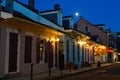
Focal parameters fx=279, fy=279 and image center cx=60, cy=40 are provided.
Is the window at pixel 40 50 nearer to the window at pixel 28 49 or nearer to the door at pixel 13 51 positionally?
the window at pixel 28 49

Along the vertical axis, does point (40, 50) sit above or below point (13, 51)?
above

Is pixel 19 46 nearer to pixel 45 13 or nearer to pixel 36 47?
pixel 36 47

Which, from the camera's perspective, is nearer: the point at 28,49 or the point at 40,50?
the point at 28,49

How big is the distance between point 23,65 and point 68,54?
13.5 m

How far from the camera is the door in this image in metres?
18.7

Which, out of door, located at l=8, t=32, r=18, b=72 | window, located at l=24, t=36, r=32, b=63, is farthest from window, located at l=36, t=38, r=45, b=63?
door, located at l=8, t=32, r=18, b=72

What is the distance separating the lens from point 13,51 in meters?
19.0

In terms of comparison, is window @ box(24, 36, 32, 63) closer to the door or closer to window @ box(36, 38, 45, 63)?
window @ box(36, 38, 45, 63)

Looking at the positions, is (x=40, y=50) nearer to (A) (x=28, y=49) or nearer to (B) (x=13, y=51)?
(A) (x=28, y=49)

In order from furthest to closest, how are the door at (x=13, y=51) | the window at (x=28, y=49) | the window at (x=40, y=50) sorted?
the window at (x=40, y=50) → the window at (x=28, y=49) → the door at (x=13, y=51)

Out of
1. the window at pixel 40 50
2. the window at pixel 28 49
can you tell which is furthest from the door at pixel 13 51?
the window at pixel 40 50

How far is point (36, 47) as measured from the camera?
22.9 m

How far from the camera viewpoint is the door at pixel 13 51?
18.7m


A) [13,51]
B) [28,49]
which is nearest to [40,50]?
[28,49]
